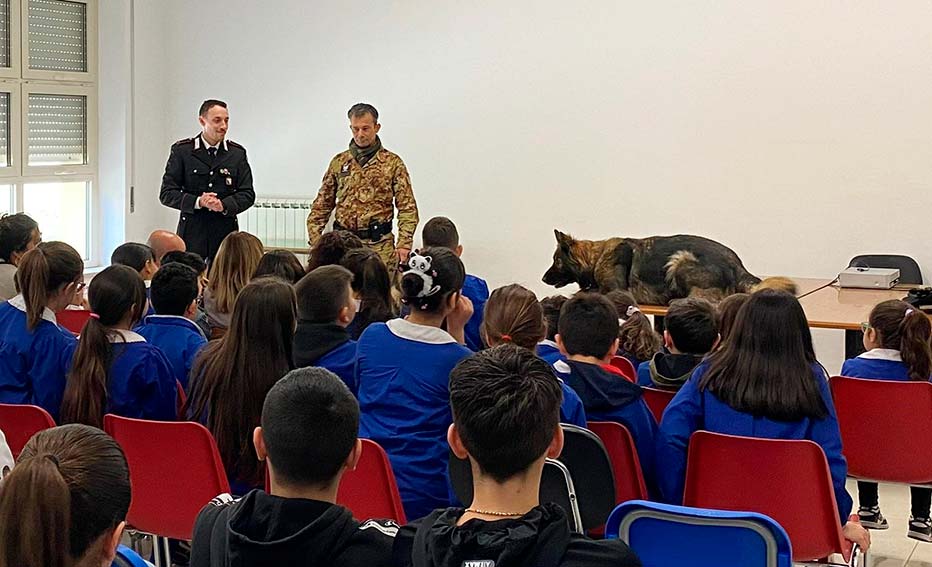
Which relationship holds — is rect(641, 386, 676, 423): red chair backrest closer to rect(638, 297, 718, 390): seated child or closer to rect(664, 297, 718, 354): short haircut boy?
rect(638, 297, 718, 390): seated child

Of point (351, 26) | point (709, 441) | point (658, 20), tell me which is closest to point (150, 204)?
point (351, 26)

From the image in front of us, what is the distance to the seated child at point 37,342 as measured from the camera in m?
3.52

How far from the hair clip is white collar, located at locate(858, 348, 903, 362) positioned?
1.71m

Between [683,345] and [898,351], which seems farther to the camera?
[898,351]

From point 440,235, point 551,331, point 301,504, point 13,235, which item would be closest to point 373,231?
point 440,235

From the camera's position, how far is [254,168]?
860cm

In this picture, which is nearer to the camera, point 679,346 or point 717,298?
point 679,346

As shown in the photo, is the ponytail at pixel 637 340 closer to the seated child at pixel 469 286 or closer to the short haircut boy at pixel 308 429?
the seated child at pixel 469 286

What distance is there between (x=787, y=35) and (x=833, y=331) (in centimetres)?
189

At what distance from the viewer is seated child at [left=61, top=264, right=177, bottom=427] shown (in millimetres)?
3287

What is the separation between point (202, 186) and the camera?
22.1 ft

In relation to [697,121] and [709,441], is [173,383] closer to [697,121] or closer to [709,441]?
[709,441]

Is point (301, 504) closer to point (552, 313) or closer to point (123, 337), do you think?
point (123, 337)

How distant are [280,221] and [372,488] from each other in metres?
5.82
